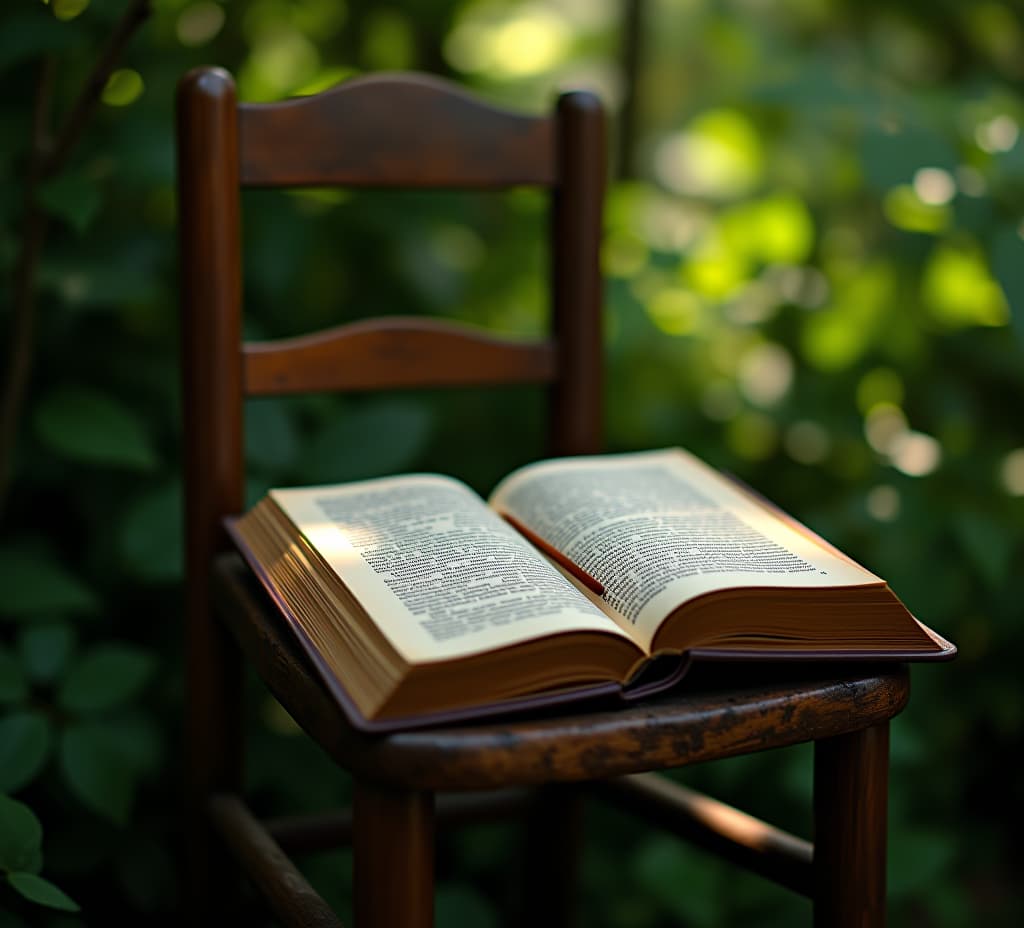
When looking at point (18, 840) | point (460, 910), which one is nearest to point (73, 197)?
point (18, 840)

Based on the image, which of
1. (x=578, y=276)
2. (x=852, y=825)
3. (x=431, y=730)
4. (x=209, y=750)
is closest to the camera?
(x=431, y=730)

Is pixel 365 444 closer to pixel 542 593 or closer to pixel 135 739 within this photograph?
pixel 135 739

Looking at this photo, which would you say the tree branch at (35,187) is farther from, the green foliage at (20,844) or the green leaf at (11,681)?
the green foliage at (20,844)

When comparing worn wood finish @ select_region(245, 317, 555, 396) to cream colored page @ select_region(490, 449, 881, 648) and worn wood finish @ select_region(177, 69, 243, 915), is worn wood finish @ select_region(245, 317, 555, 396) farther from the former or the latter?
cream colored page @ select_region(490, 449, 881, 648)

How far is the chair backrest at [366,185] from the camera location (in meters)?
0.96

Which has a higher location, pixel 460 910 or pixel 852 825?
pixel 852 825

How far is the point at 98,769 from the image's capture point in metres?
1.04

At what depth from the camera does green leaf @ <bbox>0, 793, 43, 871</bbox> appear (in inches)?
33.4

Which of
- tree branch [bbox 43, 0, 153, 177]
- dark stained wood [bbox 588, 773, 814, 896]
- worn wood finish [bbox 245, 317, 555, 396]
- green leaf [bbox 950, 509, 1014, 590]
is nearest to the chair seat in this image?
dark stained wood [bbox 588, 773, 814, 896]

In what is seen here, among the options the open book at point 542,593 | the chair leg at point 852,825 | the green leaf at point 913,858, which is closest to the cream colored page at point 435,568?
the open book at point 542,593

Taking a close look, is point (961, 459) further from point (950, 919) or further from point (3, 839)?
point (3, 839)

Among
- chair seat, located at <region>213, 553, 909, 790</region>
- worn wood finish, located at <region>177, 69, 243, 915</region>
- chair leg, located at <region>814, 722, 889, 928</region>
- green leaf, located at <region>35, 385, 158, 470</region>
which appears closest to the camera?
chair seat, located at <region>213, 553, 909, 790</region>

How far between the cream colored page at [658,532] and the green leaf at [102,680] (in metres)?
0.39

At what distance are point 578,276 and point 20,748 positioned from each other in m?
0.66
